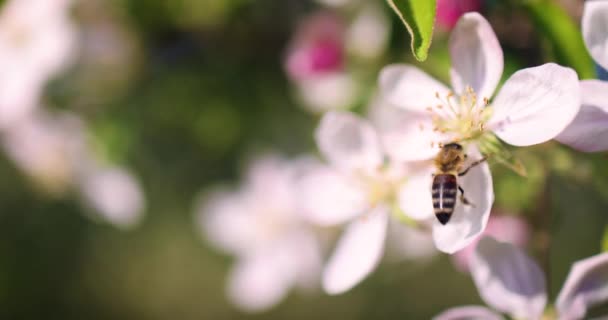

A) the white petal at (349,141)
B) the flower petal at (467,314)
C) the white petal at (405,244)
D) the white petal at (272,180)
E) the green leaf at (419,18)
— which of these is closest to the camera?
the green leaf at (419,18)

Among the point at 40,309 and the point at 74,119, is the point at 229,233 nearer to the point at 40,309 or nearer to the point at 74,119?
the point at 74,119

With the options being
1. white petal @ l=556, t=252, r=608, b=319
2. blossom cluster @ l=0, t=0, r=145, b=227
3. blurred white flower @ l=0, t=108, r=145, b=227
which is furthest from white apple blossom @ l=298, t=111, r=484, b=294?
blurred white flower @ l=0, t=108, r=145, b=227

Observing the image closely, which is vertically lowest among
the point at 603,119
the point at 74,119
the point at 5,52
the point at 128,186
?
the point at 603,119

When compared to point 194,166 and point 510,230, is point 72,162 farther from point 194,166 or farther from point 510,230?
point 194,166

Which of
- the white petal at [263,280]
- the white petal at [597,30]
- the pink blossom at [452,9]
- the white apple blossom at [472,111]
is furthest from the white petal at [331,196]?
the white petal at [263,280]

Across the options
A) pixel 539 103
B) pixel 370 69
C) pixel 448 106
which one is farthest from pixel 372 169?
pixel 370 69

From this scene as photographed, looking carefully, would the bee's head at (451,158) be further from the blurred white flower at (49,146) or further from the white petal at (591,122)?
the blurred white flower at (49,146)
